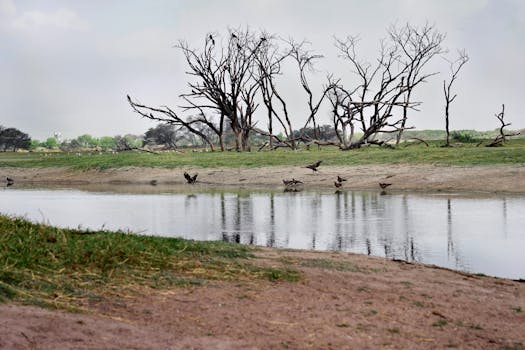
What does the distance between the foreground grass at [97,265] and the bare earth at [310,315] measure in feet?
0.86

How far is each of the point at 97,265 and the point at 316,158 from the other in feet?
86.5

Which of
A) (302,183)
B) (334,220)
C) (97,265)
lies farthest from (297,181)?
(97,265)

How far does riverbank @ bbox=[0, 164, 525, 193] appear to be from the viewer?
25.5 meters

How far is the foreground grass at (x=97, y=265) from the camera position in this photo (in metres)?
6.66

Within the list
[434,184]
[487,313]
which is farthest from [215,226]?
[434,184]

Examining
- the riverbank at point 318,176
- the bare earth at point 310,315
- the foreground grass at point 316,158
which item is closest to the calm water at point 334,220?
the bare earth at point 310,315

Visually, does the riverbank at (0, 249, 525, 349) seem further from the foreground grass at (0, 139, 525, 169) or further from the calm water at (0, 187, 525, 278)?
the foreground grass at (0, 139, 525, 169)

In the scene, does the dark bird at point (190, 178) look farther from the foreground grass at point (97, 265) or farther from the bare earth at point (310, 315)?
the foreground grass at point (97, 265)

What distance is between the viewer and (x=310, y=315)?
663 cm

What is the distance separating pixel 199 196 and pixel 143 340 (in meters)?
19.2

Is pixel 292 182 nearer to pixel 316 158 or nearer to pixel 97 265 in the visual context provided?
pixel 316 158

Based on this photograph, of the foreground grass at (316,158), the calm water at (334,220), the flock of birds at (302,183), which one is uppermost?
the foreground grass at (316,158)

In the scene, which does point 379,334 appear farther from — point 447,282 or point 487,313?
point 447,282

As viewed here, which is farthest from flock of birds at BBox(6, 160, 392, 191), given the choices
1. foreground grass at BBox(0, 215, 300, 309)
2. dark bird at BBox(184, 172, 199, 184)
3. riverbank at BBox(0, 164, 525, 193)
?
foreground grass at BBox(0, 215, 300, 309)
